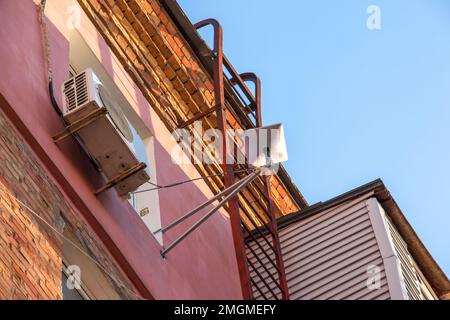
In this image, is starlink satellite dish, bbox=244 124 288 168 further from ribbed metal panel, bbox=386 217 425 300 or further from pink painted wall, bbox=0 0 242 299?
ribbed metal panel, bbox=386 217 425 300

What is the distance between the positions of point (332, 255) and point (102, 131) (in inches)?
147

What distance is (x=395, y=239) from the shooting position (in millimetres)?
14344

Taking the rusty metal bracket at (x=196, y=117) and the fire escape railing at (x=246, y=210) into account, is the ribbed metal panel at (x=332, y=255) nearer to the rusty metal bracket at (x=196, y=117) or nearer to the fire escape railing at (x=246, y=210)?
the fire escape railing at (x=246, y=210)

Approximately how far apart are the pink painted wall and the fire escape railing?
1.13 feet

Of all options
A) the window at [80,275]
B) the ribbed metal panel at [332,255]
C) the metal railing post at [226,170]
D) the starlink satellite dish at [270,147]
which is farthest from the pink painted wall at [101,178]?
the starlink satellite dish at [270,147]

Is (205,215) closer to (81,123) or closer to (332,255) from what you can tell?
(81,123)

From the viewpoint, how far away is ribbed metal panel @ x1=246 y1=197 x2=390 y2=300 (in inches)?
545

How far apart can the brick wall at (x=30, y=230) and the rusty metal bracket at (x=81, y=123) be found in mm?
537

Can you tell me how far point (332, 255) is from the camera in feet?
47.0

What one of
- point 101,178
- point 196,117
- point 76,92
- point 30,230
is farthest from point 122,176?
point 196,117

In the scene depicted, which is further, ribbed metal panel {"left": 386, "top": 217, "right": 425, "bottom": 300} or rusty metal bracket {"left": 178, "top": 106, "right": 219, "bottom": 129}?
rusty metal bracket {"left": 178, "top": 106, "right": 219, "bottom": 129}

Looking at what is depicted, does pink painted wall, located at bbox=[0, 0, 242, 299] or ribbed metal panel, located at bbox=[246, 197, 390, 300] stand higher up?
pink painted wall, located at bbox=[0, 0, 242, 299]

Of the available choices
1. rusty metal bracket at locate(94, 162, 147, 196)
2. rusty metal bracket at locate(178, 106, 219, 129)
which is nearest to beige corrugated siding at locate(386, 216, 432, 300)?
rusty metal bracket at locate(178, 106, 219, 129)

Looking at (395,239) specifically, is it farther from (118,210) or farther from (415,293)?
(118,210)
